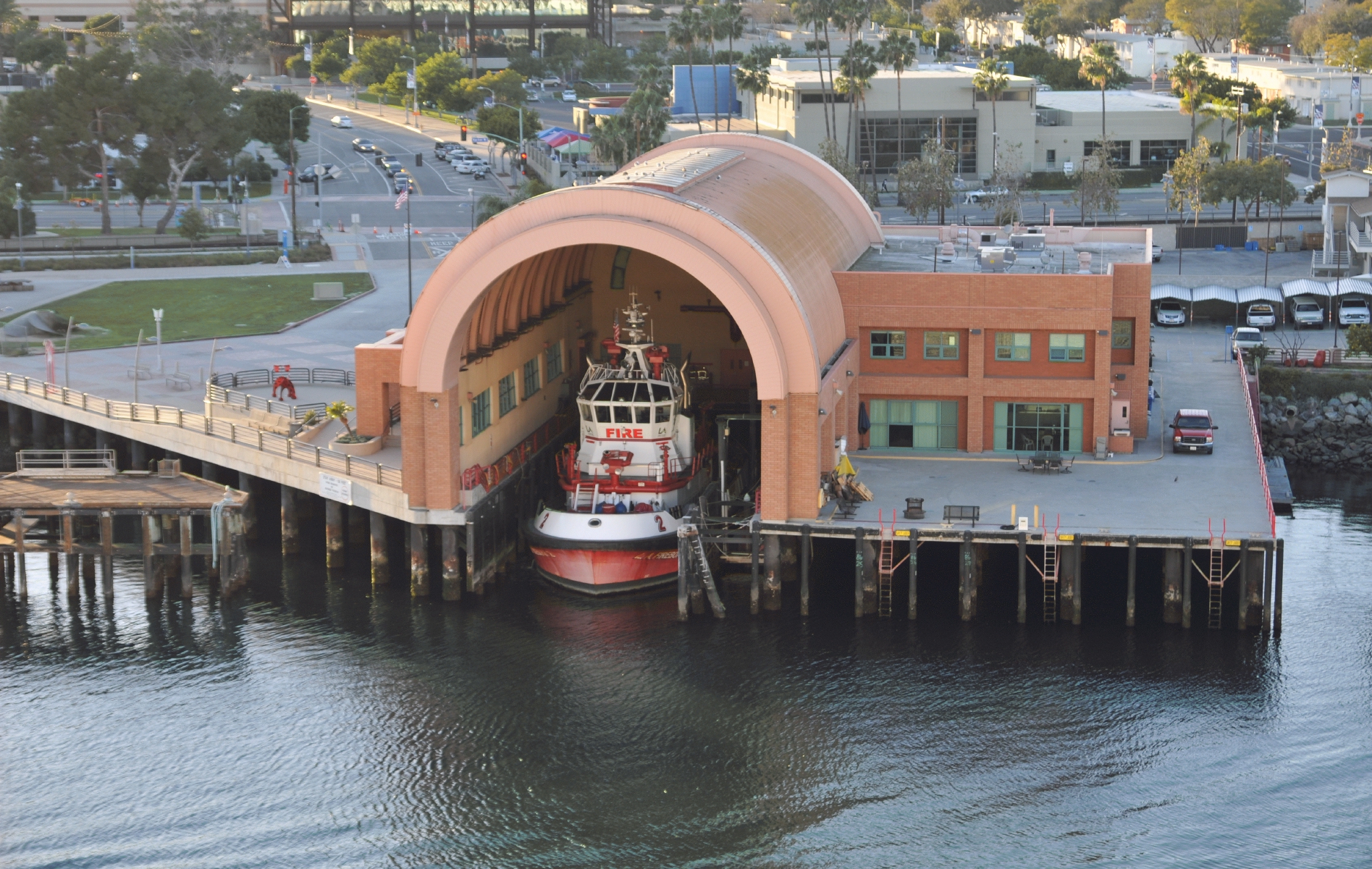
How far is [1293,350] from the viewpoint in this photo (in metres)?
91.7

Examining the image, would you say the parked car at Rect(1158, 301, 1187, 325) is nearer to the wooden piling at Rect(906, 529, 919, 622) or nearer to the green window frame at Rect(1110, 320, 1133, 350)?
the green window frame at Rect(1110, 320, 1133, 350)

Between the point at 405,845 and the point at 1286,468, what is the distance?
52815 millimetres

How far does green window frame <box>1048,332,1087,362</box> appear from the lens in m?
71.2

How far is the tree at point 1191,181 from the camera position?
132m

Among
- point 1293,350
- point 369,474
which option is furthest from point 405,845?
point 1293,350

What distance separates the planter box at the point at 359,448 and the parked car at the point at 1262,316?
5109 centimetres

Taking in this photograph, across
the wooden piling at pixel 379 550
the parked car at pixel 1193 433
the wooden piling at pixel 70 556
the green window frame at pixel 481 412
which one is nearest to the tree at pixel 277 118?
the green window frame at pixel 481 412

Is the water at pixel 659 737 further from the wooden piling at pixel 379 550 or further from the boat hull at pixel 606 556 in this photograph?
the wooden piling at pixel 379 550

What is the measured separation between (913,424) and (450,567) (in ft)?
64.6

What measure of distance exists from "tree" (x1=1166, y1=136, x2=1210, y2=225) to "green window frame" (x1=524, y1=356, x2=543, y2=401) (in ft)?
229

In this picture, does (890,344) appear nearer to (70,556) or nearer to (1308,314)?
(70,556)

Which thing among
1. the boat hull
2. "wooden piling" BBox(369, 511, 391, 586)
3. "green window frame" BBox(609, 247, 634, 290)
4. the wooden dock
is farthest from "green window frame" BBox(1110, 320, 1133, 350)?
the wooden dock

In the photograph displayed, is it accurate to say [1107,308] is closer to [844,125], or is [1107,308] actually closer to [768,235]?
[768,235]

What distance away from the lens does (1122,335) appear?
247ft
